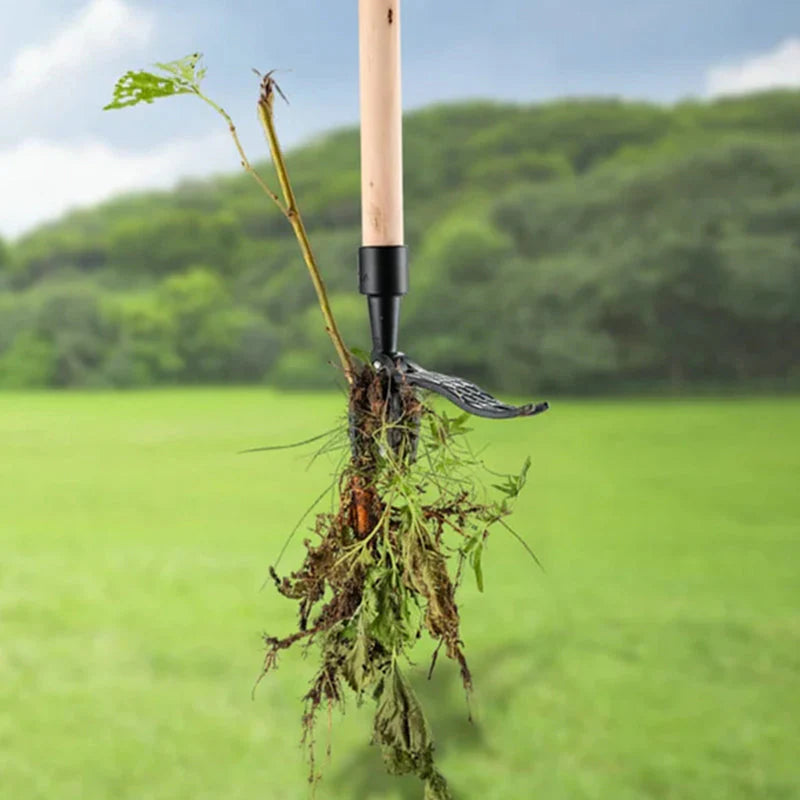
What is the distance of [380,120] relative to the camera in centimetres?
87

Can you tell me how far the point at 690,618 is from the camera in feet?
5.43

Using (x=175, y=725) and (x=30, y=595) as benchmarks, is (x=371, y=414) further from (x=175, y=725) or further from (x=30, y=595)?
(x=30, y=595)

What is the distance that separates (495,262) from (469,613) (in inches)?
53.4

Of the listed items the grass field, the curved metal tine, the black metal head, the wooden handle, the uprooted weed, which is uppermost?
the wooden handle

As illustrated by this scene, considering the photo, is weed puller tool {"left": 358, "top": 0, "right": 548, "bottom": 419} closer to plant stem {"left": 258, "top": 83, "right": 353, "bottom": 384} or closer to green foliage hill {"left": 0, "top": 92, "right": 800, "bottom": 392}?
plant stem {"left": 258, "top": 83, "right": 353, "bottom": 384}

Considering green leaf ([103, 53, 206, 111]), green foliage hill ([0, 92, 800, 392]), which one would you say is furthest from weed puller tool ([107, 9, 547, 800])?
green foliage hill ([0, 92, 800, 392])

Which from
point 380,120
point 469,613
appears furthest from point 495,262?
point 380,120

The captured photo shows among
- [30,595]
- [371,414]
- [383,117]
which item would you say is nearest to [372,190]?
[383,117]

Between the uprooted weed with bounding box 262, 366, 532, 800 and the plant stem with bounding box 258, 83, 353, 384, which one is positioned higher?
the plant stem with bounding box 258, 83, 353, 384

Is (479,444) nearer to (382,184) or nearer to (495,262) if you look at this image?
(382,184)

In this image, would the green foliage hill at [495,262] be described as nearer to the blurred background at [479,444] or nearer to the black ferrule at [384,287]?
the blurred background at [479,444]

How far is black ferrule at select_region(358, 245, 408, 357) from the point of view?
→ 34.1 inches

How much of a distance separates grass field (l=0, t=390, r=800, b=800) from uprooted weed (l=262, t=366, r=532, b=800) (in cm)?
9

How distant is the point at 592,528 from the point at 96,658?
3.22 feet
